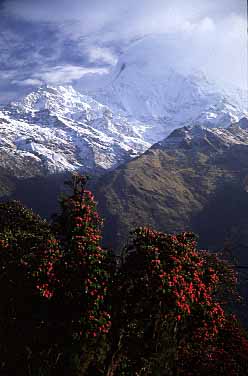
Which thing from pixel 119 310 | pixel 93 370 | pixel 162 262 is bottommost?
pixel 93 370

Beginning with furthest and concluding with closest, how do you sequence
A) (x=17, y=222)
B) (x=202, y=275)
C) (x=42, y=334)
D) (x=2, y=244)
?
1. (x=17, y=222)
2. (x=2, y=244)
3. (x=202, y=275)
4. (x=42, y=334)

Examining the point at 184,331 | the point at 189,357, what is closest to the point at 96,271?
the point at 184,331

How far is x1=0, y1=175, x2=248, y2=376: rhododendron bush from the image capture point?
16.7m

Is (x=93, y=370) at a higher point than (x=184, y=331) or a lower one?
lower

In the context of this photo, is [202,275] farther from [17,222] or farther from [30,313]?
[17,222]

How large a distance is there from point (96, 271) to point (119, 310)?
1.68m

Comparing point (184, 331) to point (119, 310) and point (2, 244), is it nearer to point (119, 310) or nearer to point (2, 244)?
point (119, 310)

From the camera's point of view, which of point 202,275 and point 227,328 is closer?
point 202,275

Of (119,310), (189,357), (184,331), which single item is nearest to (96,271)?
(119,310)

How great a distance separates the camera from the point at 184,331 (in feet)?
61.1

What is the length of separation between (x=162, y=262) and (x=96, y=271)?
2.29m

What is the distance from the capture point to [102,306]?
55.8 feet

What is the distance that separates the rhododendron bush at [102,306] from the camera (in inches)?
657

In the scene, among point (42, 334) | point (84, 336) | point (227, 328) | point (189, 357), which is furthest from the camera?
point (227, 328)
